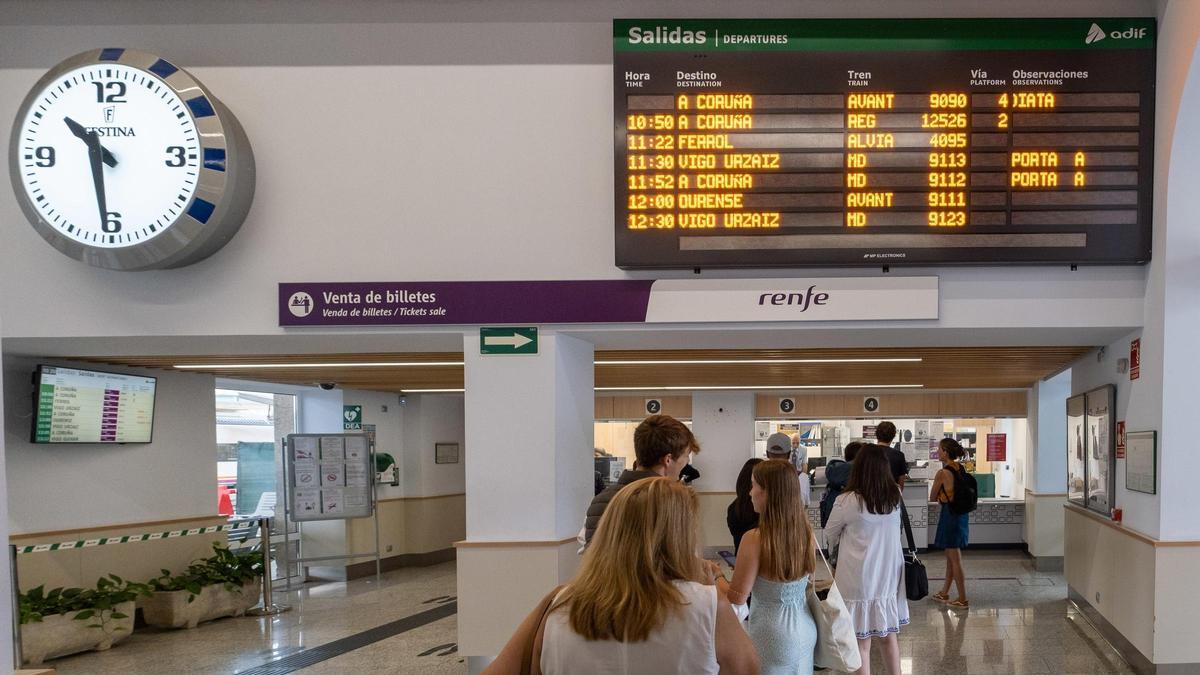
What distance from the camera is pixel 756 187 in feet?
16.0

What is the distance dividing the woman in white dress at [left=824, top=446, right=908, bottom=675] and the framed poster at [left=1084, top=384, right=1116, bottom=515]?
6.98 ft

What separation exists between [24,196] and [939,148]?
5.14 meters

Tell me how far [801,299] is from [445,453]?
8163 mm

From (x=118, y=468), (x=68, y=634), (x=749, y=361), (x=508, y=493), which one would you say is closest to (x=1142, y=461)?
(x=749, y=361)

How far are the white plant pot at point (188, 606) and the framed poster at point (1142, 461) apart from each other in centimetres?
730

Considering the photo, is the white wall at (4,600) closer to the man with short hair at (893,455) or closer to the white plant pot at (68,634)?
the white plant pot at (68,634)

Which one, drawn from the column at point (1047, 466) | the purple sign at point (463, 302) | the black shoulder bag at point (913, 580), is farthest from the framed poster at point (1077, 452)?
the purple sign at point (463, 302)

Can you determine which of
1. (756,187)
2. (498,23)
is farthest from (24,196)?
(756,187)

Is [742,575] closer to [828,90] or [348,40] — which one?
[828,90]

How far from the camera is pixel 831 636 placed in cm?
344

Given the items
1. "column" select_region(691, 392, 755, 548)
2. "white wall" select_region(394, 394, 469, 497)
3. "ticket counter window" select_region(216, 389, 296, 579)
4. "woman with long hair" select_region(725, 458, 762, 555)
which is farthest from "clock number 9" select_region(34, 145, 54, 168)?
"column" select_region(691, 392, 755, 548)

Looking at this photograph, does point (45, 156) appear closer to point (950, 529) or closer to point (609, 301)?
point (609, 301)

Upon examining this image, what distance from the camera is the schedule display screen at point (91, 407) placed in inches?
253

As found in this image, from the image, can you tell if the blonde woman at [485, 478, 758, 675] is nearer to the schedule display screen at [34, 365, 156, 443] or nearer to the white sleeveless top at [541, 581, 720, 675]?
the white sleeveless top at [541, 581, 720, 675]
